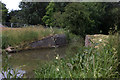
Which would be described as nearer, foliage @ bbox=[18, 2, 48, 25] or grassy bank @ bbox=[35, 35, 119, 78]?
grassy bank @ bbox=[35, 35, 119, 78]

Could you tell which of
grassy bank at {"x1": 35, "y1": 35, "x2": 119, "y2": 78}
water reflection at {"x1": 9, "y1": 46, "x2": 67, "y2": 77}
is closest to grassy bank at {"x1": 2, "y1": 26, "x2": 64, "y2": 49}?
water reflection at {"x1": 9, "y1": 46, "x2": 67, "y2": 77}

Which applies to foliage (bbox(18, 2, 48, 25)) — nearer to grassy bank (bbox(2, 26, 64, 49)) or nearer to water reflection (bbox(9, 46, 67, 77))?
grassy bank (bbox(2, 26, 64, 49))

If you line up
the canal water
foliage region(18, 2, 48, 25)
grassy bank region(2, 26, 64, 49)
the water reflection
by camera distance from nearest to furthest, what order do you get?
the canal water, the water reflection, grassy bank region(2, 26, 64, 49), foliage region(18, 2, 48, 25)

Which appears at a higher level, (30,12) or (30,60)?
(30,12)

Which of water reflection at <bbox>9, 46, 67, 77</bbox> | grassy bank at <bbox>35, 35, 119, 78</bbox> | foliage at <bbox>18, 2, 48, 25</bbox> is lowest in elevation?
water reflection at <bbox>9, 46, 67, 77</bbox>

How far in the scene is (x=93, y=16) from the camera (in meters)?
11.0

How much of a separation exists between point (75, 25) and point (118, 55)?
23.2 feet

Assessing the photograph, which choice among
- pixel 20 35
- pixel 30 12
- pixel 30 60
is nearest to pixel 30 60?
pixel 30 60

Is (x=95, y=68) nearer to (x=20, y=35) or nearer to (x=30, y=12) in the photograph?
(x=20, y=35)

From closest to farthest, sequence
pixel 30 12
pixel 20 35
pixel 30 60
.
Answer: pixel 30 60 < pixel 20 35 < pixel 30 12

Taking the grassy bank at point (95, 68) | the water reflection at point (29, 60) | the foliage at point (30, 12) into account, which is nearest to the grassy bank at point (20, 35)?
the water reflection at point (29, 60)

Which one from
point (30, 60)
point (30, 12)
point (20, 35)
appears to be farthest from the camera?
point (30, 12)

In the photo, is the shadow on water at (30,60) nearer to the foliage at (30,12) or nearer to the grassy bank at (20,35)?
the grassy bank at (20,35)

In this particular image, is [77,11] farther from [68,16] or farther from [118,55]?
[118,55]
